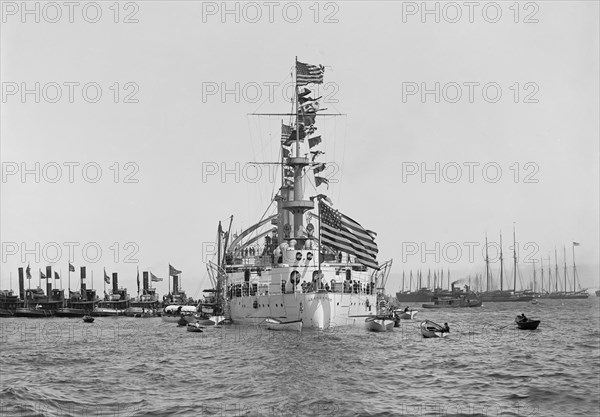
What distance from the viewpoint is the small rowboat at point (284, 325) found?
216 ft

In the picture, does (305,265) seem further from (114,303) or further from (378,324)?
(114,303)

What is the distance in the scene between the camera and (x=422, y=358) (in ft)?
161

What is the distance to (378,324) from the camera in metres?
72.8

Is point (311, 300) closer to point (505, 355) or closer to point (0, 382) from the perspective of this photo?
point (505, 355)

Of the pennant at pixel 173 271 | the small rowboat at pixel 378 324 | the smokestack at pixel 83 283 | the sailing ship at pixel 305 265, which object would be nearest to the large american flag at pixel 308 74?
the sailing ship at pixel 305 265

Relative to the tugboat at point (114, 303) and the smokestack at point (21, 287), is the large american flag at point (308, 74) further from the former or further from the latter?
the smokestack at point (21, 287)

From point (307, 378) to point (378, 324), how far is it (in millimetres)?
36365

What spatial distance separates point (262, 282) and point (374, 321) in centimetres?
1245

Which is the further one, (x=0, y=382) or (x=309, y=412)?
(x=0, y=382)

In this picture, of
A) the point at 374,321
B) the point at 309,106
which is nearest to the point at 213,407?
the point at 374,321

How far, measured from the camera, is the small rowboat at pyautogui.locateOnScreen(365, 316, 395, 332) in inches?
2859

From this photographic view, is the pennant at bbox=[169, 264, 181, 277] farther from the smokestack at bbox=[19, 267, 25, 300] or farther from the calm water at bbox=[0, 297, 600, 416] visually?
the calm water at bbox=[0, 297, 600, 416]

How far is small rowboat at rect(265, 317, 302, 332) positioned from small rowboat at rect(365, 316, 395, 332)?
8.56m

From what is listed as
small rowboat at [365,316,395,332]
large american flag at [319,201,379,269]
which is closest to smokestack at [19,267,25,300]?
small rowboat at [365,316,395,332]
